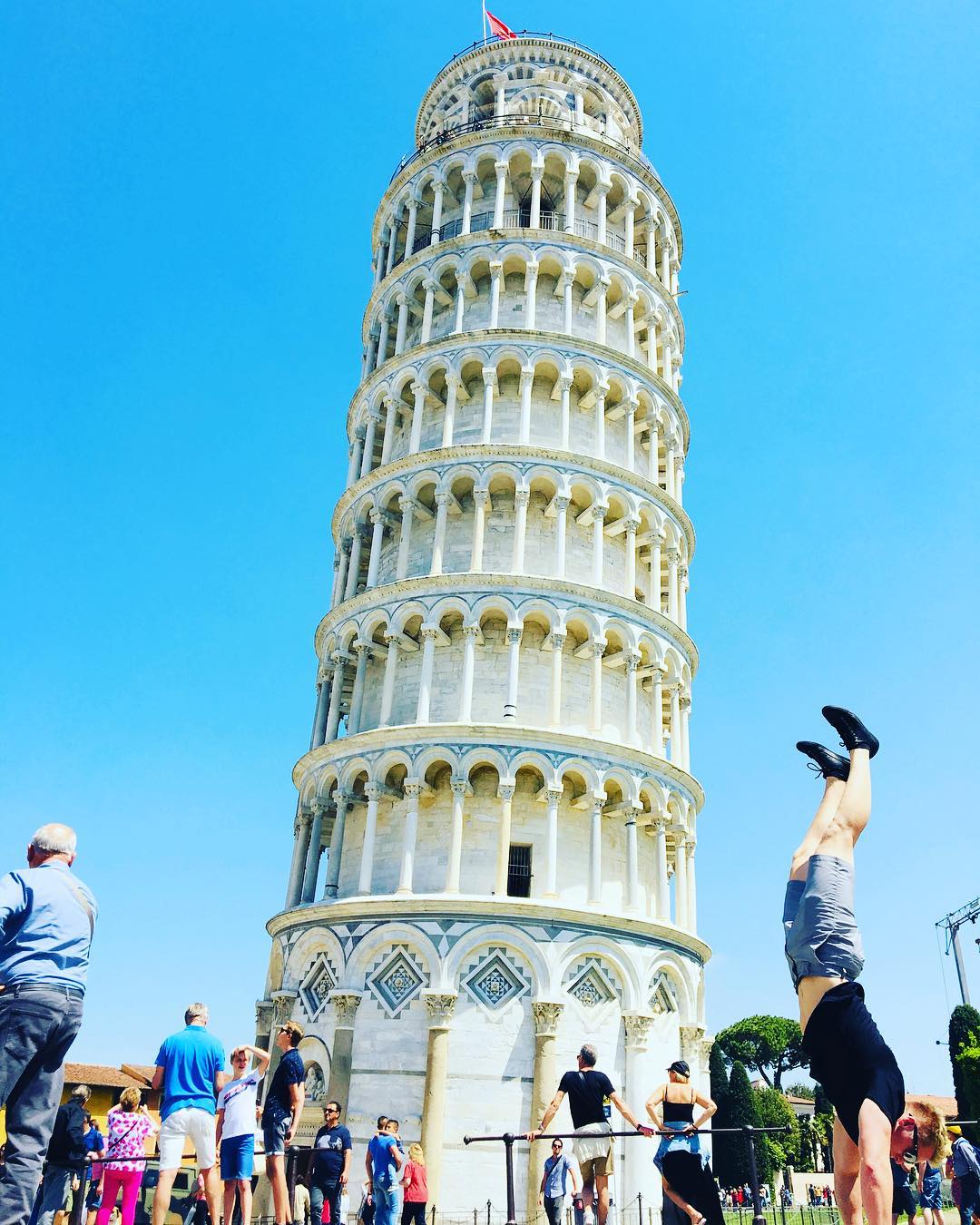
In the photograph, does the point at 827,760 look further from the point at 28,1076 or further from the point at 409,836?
the point at 409,836

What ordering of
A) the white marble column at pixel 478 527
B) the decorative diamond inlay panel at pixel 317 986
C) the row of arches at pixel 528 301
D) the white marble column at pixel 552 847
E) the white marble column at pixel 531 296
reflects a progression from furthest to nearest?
the row of arches at pixel 528 301
the white marble column at pixel 531 296
the white marble column at pixel 478 527
the decorative diamond inlay panel at pixel 317 986
the white marble column at pixel 552 847

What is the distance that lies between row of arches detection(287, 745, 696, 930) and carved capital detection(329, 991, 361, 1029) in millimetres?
2270

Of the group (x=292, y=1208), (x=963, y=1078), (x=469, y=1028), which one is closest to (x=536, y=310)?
(x=469, y=1028)

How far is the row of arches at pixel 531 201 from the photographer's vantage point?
3372 centimetres

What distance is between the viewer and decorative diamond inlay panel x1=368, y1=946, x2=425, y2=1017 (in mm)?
23562

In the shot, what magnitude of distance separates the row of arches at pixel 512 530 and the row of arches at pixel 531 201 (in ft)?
28.2

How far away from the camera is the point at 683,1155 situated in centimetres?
919

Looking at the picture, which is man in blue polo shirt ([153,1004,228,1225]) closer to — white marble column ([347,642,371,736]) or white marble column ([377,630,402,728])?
white marble column ([377,630,402,728])

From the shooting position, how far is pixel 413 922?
24.0 m

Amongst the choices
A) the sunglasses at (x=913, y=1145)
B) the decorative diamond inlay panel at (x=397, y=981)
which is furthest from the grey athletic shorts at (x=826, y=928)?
the decorative diamond inlay panel at (x=397, y=981)

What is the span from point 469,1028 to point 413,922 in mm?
2563

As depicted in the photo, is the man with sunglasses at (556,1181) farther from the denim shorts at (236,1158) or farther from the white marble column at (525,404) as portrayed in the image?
the white marble column at (525,404)

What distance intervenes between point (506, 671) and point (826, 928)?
72.3ft

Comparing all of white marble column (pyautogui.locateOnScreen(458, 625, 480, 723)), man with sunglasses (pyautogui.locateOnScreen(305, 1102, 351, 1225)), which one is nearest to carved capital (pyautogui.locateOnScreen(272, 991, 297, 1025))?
white marble column (pyautogui.locateOnScreen(458, 625, 480, 723))
